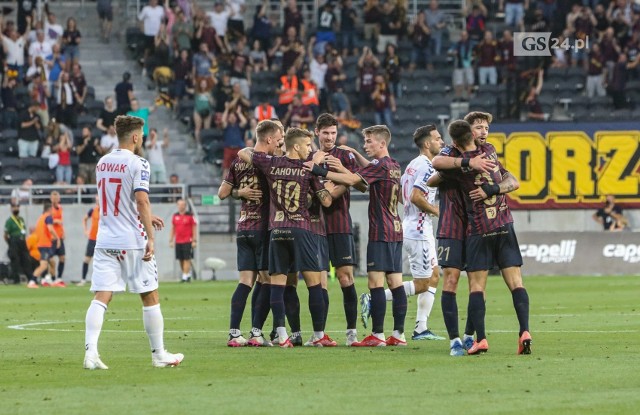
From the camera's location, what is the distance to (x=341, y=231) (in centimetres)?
1642

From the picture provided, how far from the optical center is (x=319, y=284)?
1596cm

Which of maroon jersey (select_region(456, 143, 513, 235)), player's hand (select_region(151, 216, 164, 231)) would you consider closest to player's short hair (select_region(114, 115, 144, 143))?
player's hand (select_region(151, 216, 164, 231))

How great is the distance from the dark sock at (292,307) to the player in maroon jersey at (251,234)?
0.76 ft

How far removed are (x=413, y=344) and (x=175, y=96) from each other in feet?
86.1

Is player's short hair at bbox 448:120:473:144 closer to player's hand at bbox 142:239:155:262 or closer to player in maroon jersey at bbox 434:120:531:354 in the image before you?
player in maroon jersey at bbox 434:120:531:354

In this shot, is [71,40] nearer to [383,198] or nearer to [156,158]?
[156,158]

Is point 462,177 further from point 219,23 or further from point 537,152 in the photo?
point 219,23

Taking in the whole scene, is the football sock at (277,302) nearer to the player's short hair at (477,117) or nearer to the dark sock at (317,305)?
the dark sock at (317,305)

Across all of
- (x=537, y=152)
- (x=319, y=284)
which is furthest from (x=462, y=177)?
(x=537, y=152)

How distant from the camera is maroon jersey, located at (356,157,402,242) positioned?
16266mm

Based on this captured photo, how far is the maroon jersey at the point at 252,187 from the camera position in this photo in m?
16.3

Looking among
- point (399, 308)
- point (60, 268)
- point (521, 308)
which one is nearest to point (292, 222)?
point (399, 308)

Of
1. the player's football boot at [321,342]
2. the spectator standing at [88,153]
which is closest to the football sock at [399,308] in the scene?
the player's football boot at [321,342]

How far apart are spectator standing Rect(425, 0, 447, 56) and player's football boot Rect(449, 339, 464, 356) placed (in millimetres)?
29788
